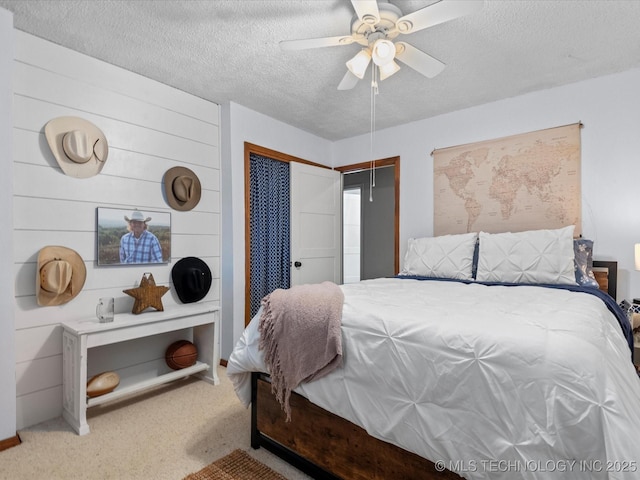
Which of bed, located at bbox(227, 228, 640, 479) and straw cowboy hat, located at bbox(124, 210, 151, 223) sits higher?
straw cowboy hat, located at bbox(124, 210, 151, 223)

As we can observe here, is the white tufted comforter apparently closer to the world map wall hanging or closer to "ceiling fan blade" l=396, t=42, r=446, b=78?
"ceiling fan blade" l=396, t=42, r=446, b=78

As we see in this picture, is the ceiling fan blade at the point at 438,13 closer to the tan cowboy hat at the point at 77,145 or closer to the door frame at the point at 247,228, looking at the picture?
the door frame at the point at 247,228

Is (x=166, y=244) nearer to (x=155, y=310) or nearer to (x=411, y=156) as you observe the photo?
(x=155, y=310)

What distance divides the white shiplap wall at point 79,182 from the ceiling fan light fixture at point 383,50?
1.86 m

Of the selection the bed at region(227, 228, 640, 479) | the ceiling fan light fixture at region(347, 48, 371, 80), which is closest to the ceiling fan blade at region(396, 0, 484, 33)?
the ceiling fan light fixture at region(347, 48, 371, 80)

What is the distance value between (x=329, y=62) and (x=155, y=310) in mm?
2253

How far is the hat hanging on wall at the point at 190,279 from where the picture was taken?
2916 mm

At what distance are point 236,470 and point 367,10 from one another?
2.31 metres

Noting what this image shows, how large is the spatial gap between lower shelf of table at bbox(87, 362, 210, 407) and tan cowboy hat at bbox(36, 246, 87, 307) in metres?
0.68

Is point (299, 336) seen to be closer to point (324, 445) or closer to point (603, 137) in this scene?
point (324, 445)

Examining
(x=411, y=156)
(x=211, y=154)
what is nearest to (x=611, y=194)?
(x=411, y=156)

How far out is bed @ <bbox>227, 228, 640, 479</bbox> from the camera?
949 mm

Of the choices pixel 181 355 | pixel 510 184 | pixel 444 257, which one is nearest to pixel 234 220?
pixel 181 355

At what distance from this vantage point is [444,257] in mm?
2947
